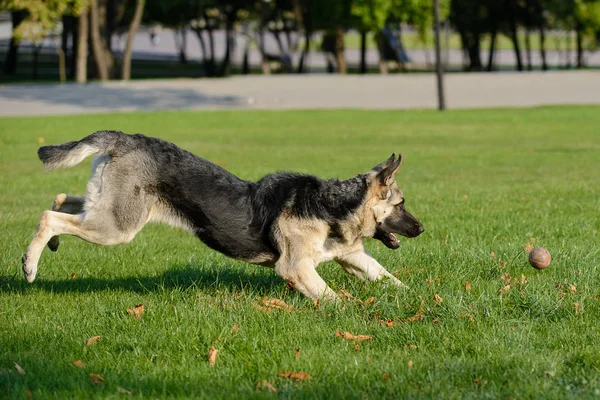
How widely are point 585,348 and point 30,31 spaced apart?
39686 mm

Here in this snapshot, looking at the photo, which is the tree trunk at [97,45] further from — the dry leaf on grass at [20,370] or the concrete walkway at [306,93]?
the dry leaf on grass at [20,370]

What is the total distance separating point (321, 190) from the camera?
7.31 meters

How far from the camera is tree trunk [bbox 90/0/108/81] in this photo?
47.4m

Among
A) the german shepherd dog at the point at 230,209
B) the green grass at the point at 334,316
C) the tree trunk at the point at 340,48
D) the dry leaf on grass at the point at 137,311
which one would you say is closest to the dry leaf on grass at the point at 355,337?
the green grass at the point at 334,316

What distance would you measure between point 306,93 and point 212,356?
43.2m

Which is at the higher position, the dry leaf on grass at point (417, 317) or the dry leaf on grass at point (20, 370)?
the dry leaf on grass at point (417, 317)

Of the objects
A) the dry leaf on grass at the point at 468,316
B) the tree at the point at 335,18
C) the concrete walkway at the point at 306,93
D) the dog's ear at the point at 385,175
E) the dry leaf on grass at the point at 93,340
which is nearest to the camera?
the dry leaf on grass at the point at 93,340

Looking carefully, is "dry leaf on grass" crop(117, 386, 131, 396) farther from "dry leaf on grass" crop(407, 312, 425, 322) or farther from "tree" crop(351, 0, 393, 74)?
"tree" crop(351, 0, 393, 74)

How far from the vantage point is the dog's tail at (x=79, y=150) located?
691 cm

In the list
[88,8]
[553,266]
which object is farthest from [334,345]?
[88,8]

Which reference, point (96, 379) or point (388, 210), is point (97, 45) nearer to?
point (388, 210)

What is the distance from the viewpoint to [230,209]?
23.4 ft

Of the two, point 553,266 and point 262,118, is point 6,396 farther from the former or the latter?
point 262,118

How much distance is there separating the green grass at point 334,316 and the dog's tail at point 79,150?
1121 millimetres
